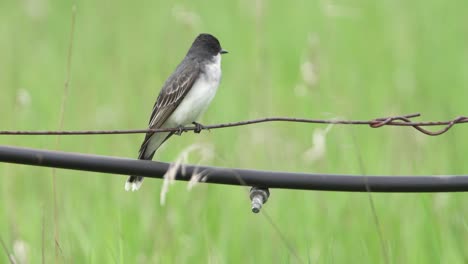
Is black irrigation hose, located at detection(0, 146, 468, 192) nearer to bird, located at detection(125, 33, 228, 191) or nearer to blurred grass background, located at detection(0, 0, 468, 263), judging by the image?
blurred grass background, located at detection(0, 0, 468, 263)

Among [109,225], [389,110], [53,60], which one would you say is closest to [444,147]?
[389,110]

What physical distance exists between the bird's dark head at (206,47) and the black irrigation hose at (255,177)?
6.49 ft

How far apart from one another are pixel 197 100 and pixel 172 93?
0.13 meters

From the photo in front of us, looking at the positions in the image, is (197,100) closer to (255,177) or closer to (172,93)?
(172,93)

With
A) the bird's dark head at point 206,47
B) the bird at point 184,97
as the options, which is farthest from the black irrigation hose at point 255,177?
the bird's dark head at point 206,47

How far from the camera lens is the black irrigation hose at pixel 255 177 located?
128 inches

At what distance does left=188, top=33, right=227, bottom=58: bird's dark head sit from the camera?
529 centimetres

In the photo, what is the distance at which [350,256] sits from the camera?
5016mm

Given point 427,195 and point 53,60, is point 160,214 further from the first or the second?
point 53,60

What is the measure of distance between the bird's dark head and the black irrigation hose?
1.98m

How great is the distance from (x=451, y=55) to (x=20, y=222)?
4652 mm

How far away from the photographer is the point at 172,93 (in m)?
5.04

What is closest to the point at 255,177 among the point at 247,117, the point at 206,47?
the point at 206,47

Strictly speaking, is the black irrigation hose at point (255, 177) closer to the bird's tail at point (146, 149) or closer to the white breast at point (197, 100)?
the bird's tail at point (146, 149)
